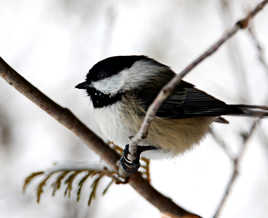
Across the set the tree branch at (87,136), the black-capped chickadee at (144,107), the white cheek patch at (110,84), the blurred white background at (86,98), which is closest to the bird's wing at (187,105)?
the black-capped chickadee at (144,107)

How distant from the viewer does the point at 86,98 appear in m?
2.76

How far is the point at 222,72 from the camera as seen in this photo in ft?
12.7

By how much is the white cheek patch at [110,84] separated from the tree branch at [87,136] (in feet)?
0.96

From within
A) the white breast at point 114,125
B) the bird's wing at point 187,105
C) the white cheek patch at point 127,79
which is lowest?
the bird's wing at point 187,105

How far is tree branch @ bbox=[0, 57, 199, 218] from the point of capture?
1.46m

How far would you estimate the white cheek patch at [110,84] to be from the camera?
1.87 m

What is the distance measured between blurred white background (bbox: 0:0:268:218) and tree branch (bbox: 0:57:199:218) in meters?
0.86

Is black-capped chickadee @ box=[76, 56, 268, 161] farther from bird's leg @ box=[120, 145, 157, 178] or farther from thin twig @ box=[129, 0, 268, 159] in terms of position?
thin twig @ box=[129, 0, 268, 159]

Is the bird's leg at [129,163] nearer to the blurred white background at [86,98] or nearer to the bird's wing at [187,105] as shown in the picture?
the bird's wing at [187,105]

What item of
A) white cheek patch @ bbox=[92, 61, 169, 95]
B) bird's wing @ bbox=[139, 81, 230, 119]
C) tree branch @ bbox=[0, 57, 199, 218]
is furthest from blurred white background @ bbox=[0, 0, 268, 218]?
tree branch @ bbox=[0, 57, 199, 218]

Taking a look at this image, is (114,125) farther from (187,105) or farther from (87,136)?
(187,105)

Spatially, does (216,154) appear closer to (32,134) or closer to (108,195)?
(108,195)

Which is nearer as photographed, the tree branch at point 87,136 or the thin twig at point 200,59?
the thin twig at point 200,59

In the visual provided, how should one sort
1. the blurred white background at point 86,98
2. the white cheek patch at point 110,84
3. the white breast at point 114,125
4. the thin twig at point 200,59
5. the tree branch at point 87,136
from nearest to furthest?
the thin twig at point 200,59 → the tree branch at point 87,136 → the white breast at point 114,125 → the white cheek patch at point 110,84 → the blurred white background at point 86,98
